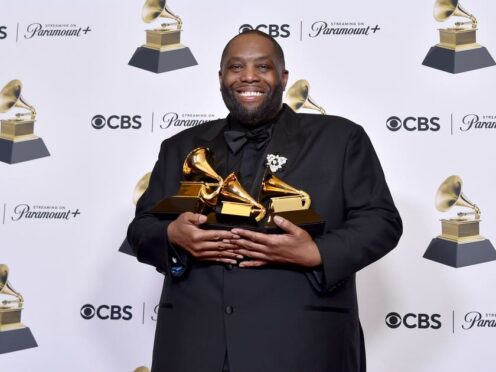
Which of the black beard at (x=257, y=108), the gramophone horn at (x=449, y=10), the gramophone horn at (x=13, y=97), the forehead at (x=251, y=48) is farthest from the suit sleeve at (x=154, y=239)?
the gramophone horn at (x=449, y=10)

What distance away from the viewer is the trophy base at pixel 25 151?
2.80 meters

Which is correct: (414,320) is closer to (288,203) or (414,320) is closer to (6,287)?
(288,203)

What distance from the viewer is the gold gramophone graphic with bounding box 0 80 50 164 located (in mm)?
2803

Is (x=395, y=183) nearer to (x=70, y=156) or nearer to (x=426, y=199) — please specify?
(x=426, y=199)

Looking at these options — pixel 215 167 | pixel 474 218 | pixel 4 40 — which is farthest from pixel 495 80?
pixel 4 40

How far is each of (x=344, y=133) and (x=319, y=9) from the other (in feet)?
3.87

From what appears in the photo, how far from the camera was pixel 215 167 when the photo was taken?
167 cm

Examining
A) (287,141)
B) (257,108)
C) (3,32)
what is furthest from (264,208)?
(3,32)

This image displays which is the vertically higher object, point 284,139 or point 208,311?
point 284,139

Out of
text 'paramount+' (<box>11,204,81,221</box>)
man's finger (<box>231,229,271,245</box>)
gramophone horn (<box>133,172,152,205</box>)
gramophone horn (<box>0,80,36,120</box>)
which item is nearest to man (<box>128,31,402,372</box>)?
man's finger (<box>231,229,271,245</box>)

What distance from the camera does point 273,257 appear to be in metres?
1.45

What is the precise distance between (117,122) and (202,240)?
140 centimetres

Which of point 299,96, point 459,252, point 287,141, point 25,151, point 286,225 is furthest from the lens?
point 25,151

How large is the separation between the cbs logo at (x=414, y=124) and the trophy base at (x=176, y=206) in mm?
1262
